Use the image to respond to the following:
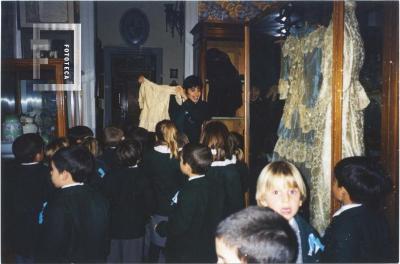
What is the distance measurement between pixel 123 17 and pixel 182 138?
5.80 m

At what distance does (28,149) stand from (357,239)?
82.2 inches

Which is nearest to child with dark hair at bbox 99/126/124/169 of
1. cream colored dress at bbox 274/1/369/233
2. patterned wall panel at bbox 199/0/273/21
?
cream colored dress at bbox 274/1/369/233

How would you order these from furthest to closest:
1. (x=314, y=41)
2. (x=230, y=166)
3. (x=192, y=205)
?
(x=230, y=166), (x=314, y=41), (x=192, y=205)

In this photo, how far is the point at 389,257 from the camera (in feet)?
6.40

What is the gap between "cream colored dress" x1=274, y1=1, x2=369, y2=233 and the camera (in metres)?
2.40

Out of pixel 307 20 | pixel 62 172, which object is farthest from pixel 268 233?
pixel 307 20

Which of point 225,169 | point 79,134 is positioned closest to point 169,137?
point 225,169

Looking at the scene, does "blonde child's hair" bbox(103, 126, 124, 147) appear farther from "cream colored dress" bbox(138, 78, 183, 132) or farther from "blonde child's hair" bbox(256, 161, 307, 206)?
"blonde child's hair" bbox(256, 161, 307, 206)

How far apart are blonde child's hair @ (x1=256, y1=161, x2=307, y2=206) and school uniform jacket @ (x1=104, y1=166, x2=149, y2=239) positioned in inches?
49.9

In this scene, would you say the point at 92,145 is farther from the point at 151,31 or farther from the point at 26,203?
the point at 151,31

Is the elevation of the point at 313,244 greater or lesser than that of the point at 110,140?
lesser

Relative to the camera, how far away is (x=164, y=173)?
3.24 metres

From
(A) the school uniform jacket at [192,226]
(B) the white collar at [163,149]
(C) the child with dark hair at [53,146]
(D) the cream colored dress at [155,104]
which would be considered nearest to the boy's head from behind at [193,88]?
(D) the cream colored dress at [155,104]

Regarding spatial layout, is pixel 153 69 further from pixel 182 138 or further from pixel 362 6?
pixel 362 6
